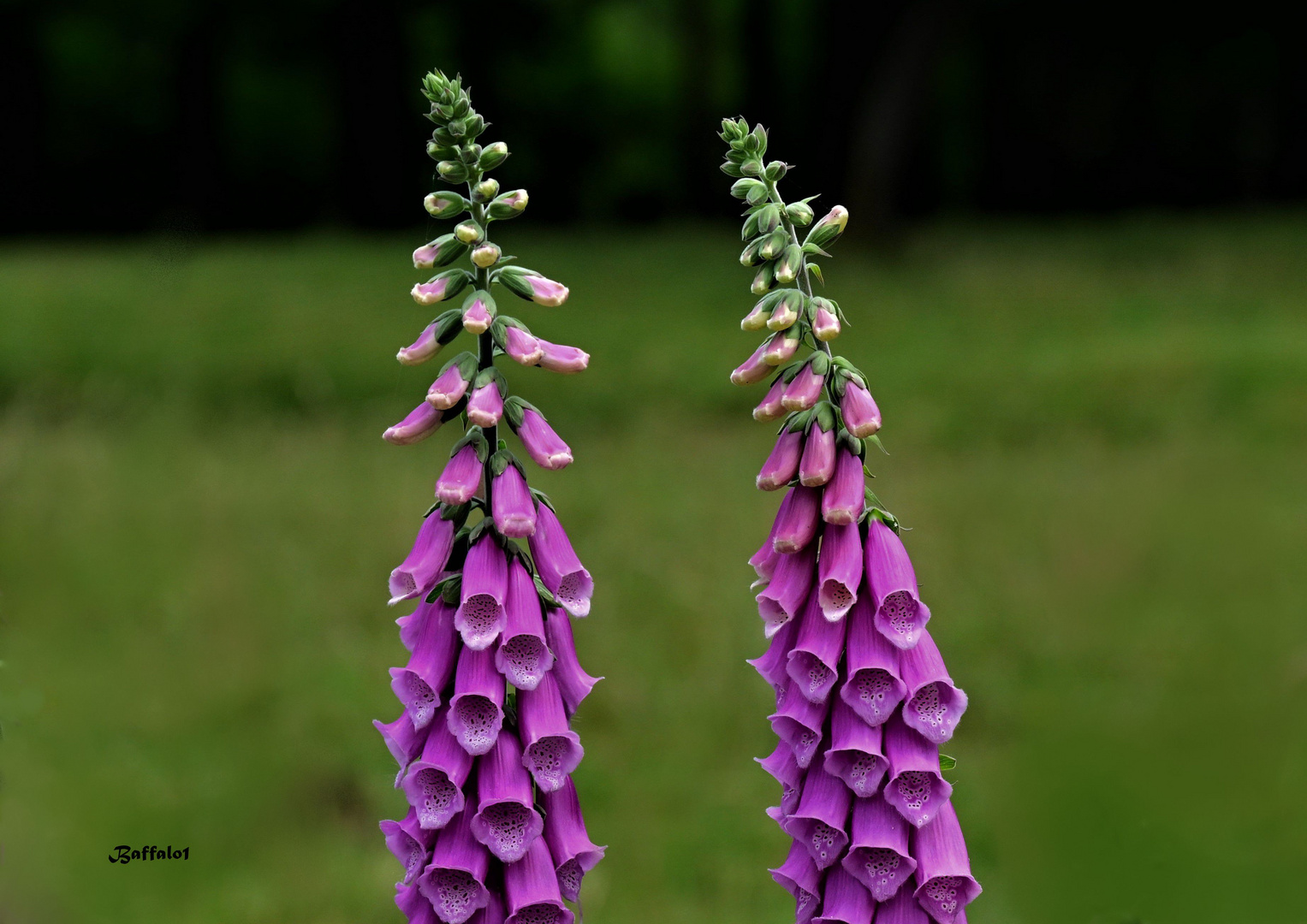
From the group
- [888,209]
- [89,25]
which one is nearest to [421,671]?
[888,209]

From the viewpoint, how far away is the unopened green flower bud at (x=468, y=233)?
7.85 feet

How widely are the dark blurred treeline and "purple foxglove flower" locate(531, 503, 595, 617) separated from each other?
91.7 feet

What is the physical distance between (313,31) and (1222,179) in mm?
22639

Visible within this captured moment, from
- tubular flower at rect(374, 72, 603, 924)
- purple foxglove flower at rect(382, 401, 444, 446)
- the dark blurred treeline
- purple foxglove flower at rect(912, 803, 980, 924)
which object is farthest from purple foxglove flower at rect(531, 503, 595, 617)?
the dark blurred treeline

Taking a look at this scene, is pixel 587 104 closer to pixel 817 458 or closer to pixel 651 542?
pixel 651 542

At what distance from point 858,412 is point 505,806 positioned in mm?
957

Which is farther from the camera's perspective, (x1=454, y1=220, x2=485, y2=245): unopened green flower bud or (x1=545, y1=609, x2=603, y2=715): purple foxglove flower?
(x1=545, y1=609, x2=603, y2=715): purple foxglove flower

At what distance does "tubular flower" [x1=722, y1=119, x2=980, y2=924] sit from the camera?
8.42ft

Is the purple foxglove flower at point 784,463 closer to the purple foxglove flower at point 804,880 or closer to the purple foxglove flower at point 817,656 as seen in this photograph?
the purple foxglove flower at point 817,656

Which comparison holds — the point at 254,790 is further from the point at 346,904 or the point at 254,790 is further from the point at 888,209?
the point at 888,209

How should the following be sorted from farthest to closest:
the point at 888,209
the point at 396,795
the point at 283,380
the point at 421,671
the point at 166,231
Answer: the point at 166,231, the point at 888,209, the point at 283,380, the point at 396,795, the point at 421,671

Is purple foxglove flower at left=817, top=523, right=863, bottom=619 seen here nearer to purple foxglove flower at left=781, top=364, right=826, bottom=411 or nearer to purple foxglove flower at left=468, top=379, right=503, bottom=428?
purple foxglove flower at left=781, top=364, right=826, bottom=411

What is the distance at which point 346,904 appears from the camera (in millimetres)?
5867

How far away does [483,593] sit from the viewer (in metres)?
2.53
